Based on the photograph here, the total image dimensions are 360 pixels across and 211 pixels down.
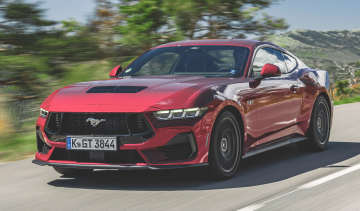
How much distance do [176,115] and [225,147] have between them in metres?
0.83

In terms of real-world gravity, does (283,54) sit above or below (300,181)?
above

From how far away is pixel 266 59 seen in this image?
792 centimetres

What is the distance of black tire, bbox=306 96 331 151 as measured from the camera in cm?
861

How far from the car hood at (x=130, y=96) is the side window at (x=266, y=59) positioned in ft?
3.08

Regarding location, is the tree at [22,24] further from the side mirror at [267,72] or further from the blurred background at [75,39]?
the side mirror at [267,72]

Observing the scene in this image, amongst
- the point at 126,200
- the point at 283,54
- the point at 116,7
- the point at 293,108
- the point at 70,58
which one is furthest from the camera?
the point at 116,7

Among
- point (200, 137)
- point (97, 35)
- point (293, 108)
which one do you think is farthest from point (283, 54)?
point (97, 35)

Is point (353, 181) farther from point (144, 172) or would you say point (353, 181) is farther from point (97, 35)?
point (97, 35)

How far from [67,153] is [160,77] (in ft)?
4.70

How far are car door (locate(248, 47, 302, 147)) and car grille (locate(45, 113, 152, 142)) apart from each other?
1501 millimetres

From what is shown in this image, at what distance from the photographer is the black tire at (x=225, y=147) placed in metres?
6.18

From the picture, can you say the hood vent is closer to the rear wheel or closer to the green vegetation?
the rear wheel

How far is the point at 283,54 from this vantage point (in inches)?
336

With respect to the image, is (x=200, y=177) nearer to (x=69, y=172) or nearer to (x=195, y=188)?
(x=195, y=188)
